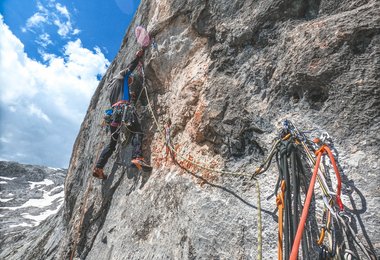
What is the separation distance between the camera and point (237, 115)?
4.34 m

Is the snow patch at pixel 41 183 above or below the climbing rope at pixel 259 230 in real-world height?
above

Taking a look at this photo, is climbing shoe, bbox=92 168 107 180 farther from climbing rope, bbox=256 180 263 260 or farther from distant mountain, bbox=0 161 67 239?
distant mountain, bbox=0 161 67 239

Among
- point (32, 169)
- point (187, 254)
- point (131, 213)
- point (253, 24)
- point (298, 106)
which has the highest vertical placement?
point (32, 169)

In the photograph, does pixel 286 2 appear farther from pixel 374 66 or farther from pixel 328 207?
pixel 328 207

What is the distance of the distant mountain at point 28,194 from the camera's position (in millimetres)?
32812

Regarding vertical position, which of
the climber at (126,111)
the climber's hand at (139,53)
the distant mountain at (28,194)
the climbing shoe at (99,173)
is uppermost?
the distant mountain at (28,194)

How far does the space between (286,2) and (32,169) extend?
168 ft

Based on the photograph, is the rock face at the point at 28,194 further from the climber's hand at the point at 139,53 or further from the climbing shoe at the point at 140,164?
the climbing shoe at the point at 140,164

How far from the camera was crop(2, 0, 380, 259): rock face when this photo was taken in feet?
10.5

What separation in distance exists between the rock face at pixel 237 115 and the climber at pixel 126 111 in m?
0.27

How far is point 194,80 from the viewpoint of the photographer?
544cm

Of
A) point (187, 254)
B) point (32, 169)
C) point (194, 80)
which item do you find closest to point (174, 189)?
point (187, 254)

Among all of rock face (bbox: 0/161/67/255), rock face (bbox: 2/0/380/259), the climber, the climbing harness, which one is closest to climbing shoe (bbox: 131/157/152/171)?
the climber

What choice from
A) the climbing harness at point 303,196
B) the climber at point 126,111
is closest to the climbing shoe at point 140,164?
the climber at point 126,111
